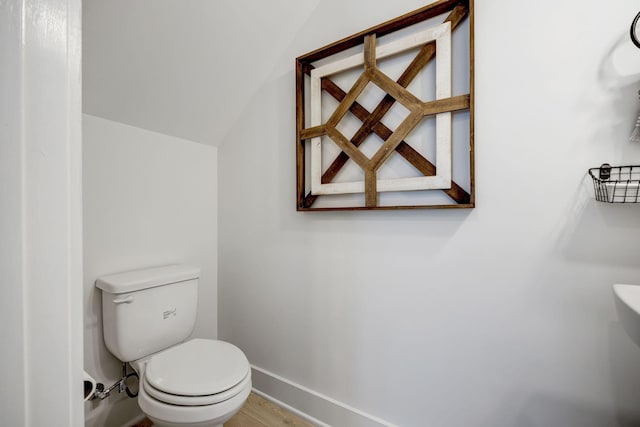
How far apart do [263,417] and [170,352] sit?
630 mm

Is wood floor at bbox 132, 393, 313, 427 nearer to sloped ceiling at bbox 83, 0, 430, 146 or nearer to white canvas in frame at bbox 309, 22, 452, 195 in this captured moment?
white canvas in frame at bbox 309, 22, 452, 195

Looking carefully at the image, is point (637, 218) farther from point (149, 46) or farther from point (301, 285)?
point (149, 46)

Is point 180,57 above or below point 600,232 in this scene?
above

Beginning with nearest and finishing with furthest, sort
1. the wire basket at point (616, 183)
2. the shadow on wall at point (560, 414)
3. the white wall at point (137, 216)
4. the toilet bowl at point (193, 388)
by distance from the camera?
the wire basket at point (616, 183) < the shadow on wall at point (560, 414) < the toilet bowl at point (193, 388) < the white wall at point (137, 216)

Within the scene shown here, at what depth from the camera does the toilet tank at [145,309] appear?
1251 millimetres

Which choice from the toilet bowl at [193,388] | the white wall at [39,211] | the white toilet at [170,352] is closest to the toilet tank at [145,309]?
the white toilet at [170,352]

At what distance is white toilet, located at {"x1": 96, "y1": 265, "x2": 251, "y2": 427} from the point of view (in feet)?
3.33

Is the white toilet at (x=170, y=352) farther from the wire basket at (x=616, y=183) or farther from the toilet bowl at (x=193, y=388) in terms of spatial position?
the wire basket at (x=616, y=183)

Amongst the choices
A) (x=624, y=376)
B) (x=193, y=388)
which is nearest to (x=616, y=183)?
(x=624, y=376)

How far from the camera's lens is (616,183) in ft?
2.62

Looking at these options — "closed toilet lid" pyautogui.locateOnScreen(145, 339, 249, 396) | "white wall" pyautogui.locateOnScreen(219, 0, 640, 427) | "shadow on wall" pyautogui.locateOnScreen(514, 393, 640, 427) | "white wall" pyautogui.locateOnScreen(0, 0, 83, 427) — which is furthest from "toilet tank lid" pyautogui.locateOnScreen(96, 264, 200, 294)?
"shadow on wall" pyautogui.locateOnScreen(514, 393, 640, 427)

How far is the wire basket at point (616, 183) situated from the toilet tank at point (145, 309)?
1.71 meters

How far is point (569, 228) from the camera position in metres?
0.94

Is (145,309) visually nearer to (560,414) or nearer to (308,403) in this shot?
(308,403)
